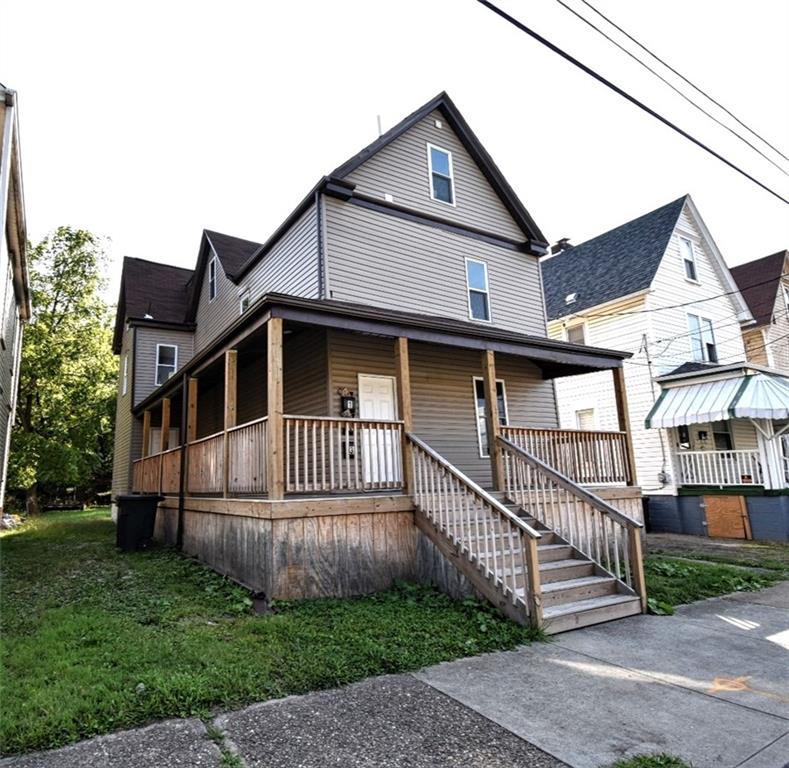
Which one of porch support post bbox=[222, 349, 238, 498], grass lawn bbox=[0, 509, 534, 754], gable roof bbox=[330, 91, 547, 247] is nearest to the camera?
grass lawn bbox=[0, 509, 534, 754]

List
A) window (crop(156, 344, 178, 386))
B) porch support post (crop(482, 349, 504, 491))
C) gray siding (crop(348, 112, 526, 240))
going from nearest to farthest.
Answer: porch support post (crop(482, 349, 504, 491)) → gray siding (crop(348, 112, 526, 240)) → window (crop(156, 344, 178, 386))

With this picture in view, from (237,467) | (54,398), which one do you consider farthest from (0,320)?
(54,398)

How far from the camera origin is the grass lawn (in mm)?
3705

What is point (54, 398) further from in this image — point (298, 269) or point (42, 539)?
point (298, 269)

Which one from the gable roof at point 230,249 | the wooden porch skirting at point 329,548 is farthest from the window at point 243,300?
the wooden porch skirting at point 329,548

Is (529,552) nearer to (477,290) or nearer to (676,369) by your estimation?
(477,290)

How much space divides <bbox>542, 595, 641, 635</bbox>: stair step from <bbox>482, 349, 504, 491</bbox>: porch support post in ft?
8.67

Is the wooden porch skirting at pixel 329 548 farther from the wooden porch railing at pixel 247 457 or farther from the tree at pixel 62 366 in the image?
the tree at pixel 62 366

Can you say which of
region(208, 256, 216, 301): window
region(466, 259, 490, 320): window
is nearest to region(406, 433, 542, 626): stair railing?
region(466, 259, 490, 320): window

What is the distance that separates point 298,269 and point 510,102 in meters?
5.71

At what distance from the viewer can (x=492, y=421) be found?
898cm

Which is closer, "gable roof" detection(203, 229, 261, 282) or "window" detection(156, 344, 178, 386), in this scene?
"gable roof" detection(203, 229, 261, 282)

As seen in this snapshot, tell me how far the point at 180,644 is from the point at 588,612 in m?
4.20

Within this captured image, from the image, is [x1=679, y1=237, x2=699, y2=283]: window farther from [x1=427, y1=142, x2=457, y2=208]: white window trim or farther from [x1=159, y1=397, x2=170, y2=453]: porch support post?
[x1=159, y1=397, x2=170, y2=453]: porch support post
